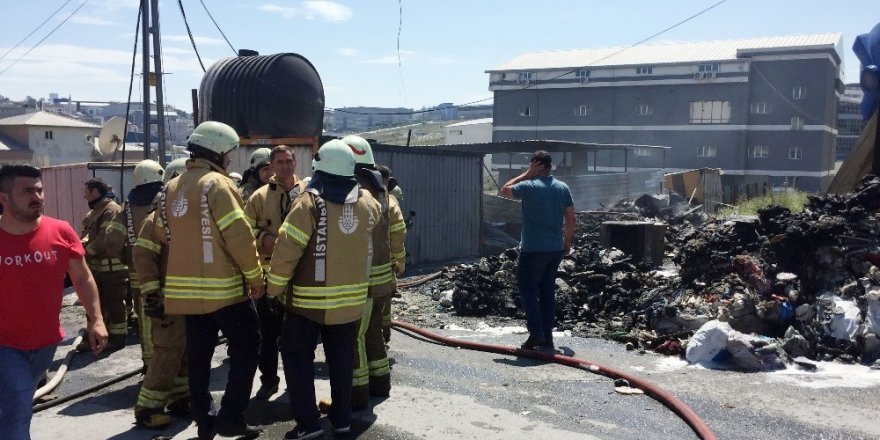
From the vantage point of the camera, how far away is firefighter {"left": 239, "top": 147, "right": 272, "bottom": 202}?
635 centimetres

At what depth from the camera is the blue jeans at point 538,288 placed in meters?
7.10

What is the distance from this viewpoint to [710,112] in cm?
4909

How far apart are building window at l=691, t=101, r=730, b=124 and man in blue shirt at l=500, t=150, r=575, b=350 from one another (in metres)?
45.9

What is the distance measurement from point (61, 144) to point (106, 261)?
51.4 metres

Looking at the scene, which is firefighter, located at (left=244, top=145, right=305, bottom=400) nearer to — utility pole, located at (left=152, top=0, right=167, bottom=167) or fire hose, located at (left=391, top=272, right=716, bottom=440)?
fire hose, located at (left=391, top=272, right=716, bottom=440)

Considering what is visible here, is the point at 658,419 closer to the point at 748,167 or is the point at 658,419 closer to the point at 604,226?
the point at 604,226

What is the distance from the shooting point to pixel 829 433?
191 inches

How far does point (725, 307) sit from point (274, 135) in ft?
26.8

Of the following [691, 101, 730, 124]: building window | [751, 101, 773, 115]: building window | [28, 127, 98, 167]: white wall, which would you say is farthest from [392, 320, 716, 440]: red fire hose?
[28, 127, 98, 167]: white wall

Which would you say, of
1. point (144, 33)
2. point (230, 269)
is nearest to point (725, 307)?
point (230, 269)

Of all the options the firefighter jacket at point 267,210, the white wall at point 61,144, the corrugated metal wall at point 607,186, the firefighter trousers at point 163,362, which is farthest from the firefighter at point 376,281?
the white wall at point 61,144

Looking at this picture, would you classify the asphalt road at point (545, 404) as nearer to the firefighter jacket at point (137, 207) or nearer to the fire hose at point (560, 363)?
the fire hose at point (560, 363)

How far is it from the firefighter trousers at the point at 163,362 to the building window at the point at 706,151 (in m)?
49.1

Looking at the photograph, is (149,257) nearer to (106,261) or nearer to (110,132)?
(106,261)
